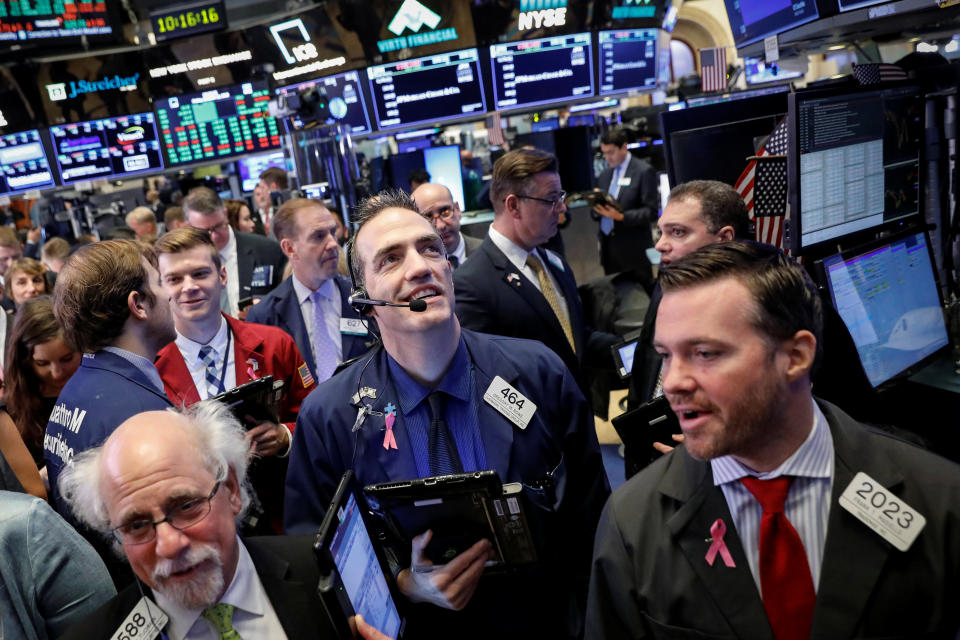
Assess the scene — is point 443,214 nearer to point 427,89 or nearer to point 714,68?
point 427,89

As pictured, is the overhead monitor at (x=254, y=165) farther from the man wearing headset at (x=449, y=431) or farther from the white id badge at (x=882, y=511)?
the white id badge at (x=882, y=511)

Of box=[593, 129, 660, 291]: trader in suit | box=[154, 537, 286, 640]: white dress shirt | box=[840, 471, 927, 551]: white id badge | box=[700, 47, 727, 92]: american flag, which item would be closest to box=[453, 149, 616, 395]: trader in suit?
box=[154, 537, 286, 640]: white dress shirt

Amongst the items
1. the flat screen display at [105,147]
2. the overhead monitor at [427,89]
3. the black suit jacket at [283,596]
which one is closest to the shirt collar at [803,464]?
the black suit jacket at [283,596]

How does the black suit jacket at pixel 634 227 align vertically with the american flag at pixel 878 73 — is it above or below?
below

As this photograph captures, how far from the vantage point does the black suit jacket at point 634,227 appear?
6.88 metres

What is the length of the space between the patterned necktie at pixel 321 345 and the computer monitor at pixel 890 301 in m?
2.17

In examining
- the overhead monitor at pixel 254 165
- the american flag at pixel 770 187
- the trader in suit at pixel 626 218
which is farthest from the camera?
the overhead monitor at pixel 254 165

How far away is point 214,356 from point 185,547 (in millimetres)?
1518

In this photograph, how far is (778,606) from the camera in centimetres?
129

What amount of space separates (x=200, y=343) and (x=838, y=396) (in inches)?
92.5

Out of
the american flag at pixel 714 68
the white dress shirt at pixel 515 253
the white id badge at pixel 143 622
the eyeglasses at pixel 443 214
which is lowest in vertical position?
the white id badge at pixel 143 622

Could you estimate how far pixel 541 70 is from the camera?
7898 millimetres

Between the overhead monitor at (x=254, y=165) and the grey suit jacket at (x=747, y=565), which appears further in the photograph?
the overhead monitor at (x=254, y=165)

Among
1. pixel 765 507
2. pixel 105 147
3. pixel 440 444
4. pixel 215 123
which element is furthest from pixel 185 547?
pixel 105 147
